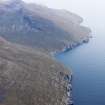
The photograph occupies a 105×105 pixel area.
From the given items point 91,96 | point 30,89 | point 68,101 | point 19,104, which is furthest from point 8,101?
point 91,96

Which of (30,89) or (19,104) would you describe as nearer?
(19,104)

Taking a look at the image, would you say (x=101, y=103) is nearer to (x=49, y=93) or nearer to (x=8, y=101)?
(x=49, y=93)

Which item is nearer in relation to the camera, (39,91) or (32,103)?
(32,103)

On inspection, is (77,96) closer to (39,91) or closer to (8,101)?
(39,91)

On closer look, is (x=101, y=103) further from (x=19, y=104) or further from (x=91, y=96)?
(x=19, y=104)

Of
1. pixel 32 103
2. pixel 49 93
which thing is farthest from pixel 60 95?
pixel 32 103

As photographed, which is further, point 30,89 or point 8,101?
point 30,89
